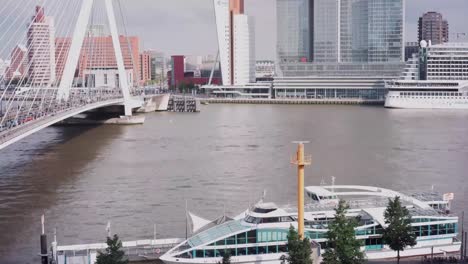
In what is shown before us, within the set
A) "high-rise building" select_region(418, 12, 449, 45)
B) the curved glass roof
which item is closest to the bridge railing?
the curved glass roof

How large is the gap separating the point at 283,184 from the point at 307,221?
8.63 feet

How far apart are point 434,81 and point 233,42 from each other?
10.9m

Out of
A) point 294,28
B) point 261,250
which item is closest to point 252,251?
point 261,250

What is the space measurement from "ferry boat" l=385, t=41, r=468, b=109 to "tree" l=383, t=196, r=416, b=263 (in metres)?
17.0

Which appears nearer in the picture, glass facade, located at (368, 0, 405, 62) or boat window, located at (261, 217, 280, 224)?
boat window, located at (261, 217, 280, 224)

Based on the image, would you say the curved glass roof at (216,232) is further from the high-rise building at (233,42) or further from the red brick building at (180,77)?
the red brick building at (180,77)

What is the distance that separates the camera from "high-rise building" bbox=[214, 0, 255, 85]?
2975 cm

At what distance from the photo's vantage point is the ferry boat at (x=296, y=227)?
4.67 meters

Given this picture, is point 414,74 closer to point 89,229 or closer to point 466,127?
point 466,127

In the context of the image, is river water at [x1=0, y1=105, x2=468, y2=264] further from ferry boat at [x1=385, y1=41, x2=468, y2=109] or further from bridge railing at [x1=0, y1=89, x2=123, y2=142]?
ferry boat at [x1=385, y1=41, x2=468, y2=109]

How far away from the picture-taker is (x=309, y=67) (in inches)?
1098

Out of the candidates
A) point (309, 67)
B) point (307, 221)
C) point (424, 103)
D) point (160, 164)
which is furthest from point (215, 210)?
point (309, 67)

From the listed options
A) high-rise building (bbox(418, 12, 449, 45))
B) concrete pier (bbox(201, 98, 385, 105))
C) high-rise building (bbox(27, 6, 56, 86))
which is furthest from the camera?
high-rise building (bbox(418, 12, 449, 45))

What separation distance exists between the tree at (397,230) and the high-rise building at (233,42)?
25024 millimetres
